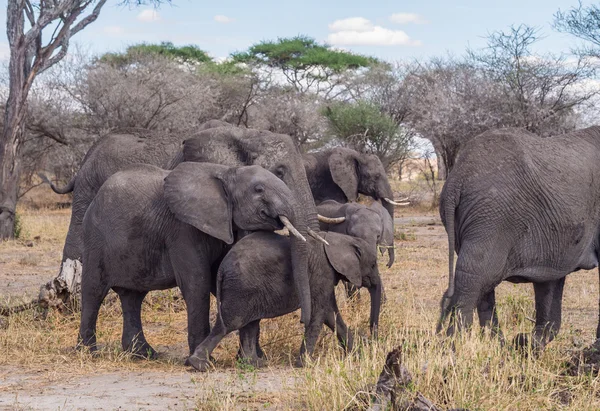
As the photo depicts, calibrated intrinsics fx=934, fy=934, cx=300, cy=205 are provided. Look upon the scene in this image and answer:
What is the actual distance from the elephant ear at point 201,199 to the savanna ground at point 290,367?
0.90 m

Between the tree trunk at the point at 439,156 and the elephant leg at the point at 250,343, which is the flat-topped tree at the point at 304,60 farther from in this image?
the elephant leg at the point at 250,343

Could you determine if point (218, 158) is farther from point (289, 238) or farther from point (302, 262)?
point (302, 262)

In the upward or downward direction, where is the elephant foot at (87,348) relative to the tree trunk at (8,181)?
downward

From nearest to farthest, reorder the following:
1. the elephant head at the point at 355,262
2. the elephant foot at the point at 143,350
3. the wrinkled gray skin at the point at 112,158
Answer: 1. the elephant head at the point at 355,262
2. the elephant foot at the point at 143,350
3. the wrinkled gray skin at the point at 112,158

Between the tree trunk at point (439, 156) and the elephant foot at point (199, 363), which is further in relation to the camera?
the tree trunk at point (439, 156)

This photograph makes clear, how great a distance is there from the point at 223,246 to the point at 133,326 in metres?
1.00

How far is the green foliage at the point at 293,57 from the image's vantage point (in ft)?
117

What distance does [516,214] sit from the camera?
5.82 m

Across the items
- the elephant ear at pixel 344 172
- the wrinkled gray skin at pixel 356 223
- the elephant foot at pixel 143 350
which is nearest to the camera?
the elephant foot at pixel 143 350

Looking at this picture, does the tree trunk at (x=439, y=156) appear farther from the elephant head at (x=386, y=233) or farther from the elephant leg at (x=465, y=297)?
the elephant leg at (x=465, y=297)

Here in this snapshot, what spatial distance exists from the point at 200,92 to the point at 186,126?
316cm

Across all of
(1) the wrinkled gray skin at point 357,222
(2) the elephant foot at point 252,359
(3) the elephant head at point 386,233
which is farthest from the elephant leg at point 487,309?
(3) the elephant head at point 386,233

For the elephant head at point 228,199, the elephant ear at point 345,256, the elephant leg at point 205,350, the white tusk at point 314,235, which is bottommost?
the elephant leg at point 205,350

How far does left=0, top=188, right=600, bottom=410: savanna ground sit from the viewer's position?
4691 mm
